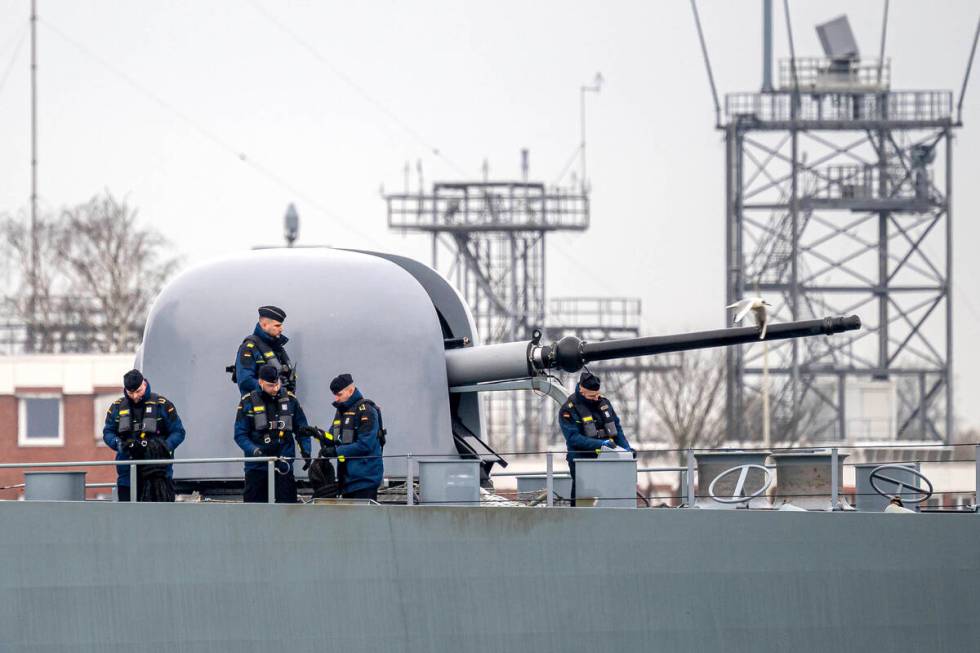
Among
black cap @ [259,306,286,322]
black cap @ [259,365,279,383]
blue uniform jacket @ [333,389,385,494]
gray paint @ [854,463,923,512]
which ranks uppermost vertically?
black cap @ [259,306,286,322]

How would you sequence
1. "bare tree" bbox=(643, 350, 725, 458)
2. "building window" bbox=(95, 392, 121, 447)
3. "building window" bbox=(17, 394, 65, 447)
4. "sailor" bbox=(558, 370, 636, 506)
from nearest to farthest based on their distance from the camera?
"sailor" bbox=(558, 370, 636, 506)
"building window" bbox=(95, 392, 121, 447)
"building window" bbox=(17, 394, 65, 447)
"bare tree" bbox=(643, 350, 725, 458)

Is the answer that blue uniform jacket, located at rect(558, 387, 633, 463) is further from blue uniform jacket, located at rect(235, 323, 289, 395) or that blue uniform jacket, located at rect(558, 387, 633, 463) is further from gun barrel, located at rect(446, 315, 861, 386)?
blue uniform jacket, located at rect(235, 323, 289, 395)

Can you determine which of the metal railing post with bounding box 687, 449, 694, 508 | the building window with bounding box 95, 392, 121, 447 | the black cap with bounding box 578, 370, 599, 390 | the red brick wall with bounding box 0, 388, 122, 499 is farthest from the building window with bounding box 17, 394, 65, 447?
the metal railing post with bounding box 687, 449, 694, 508

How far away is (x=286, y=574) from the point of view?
13227 mm

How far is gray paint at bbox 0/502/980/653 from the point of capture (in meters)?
13.1

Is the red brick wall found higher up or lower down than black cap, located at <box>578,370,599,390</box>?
lower down

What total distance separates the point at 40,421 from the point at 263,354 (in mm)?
27300

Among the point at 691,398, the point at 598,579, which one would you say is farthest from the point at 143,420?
the point at 691,398

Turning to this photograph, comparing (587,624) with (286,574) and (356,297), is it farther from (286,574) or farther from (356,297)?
(356,297)

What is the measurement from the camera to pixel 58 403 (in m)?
39.5

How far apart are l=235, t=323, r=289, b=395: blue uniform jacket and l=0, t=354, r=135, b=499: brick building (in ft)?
84.3

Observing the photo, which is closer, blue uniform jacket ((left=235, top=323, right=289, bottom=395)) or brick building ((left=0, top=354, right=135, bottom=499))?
blue uniform jacket ((left=235, top=323, right=289, bottom=395))

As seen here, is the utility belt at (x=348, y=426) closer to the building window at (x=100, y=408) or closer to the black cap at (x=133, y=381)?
the black cap at (x=133, y=381)

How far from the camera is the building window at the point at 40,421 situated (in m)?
39.4
